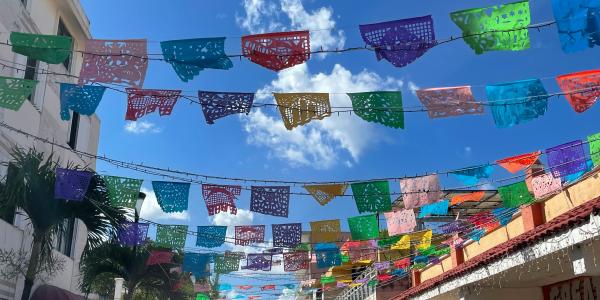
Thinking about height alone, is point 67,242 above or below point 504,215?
above

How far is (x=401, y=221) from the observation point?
1445cm

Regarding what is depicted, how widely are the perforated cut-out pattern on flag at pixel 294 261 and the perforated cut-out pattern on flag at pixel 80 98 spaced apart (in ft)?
27.4

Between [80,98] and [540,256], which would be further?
[80,98]

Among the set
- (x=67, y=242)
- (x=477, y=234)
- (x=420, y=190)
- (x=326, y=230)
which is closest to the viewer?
(x=420, y=190)

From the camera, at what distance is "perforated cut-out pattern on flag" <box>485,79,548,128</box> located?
27.7ft

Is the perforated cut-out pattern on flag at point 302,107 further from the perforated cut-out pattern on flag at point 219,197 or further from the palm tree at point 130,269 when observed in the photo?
the palm tree at point 130,269

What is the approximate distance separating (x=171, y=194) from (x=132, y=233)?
7.75 feet

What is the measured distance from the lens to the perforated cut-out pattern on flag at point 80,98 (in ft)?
30.4

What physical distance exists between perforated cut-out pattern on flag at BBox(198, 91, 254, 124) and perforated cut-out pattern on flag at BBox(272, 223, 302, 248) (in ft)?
19.3

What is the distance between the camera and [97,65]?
28.5 ft

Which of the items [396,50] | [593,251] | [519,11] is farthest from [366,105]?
[593,251]

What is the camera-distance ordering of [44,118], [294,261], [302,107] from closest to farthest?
[302,107]
[44,118]
[294,261]

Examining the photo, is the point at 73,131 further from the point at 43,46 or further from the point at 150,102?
the point at 43,46

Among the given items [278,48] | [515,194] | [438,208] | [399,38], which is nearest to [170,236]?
[438,208]
